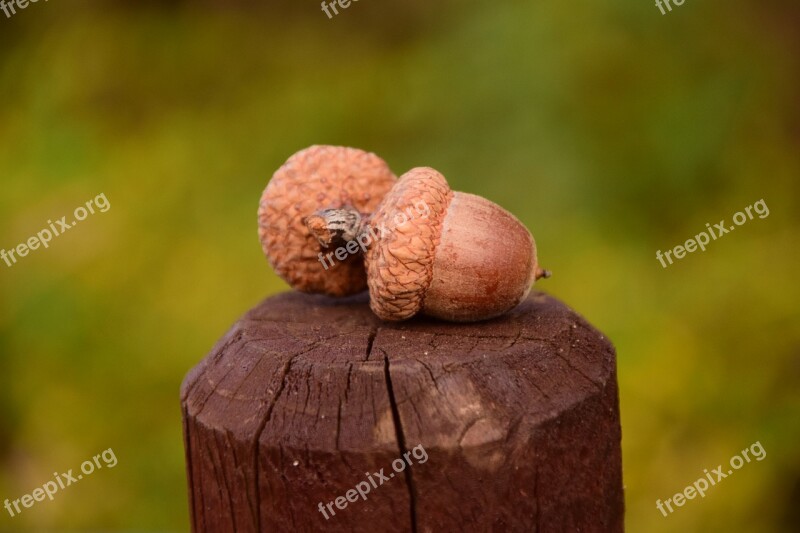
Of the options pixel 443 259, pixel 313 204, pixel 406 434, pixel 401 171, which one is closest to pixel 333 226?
pixel 313 204

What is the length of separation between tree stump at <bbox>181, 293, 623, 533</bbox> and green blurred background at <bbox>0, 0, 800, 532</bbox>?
1774 millimetres

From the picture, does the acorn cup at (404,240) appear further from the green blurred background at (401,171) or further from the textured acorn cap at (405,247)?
the green blurred background at (401,171)

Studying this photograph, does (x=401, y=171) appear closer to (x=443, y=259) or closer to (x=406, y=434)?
(x=443, y=259)

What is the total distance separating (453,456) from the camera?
1.83 meters

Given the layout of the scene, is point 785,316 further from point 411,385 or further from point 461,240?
point 411,385

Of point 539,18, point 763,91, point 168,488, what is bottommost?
point 168,488

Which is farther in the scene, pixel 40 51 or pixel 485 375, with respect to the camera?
pixel 40 51

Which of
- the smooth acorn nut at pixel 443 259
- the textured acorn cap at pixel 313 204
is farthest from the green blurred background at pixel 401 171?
the smooth acorn nut at pixel 443 259

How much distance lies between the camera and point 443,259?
217 centimetres

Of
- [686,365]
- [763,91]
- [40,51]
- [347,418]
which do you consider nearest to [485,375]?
[347,418]

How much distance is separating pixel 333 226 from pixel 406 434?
2.12 feet

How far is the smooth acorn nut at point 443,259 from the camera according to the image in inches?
84.4

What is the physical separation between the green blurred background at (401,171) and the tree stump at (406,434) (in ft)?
5.82

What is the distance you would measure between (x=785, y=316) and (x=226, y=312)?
2.35 meters
